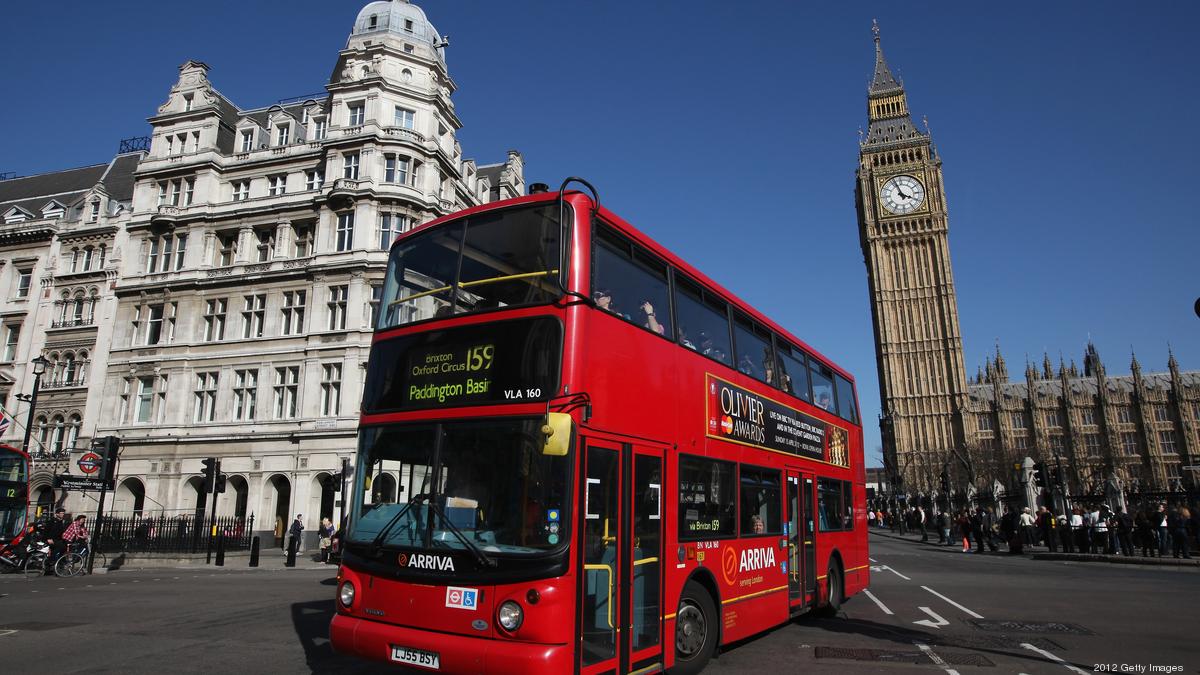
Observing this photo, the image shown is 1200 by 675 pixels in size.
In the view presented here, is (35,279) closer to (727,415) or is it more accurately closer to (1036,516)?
(727,415)

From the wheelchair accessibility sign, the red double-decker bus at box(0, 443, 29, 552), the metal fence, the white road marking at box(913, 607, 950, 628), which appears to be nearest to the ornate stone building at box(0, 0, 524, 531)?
the metal fence

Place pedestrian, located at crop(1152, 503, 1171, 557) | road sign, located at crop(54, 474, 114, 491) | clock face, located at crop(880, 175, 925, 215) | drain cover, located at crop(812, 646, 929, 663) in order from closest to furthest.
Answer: drain cover, located at crop(812, 646, 929, 663) → road sign, located at crop(54, 474, 114, 491) → pedestrian, located at crop(1152, 503, 1171, 557) → clock face, located at crop(880, 175, 925, 215)

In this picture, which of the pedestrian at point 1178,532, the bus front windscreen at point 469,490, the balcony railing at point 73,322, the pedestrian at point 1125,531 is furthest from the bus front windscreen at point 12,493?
the pedestrian at point 1178,532

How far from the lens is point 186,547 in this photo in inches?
960

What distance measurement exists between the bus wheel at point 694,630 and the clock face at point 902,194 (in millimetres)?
103615

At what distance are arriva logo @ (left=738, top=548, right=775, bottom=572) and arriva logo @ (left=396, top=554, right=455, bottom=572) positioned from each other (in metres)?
4.12

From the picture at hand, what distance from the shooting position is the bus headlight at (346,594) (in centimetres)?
616

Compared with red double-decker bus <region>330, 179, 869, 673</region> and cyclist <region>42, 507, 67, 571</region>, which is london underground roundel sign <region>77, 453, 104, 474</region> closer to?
cyclist <region>42, 507, 67, 571</region>

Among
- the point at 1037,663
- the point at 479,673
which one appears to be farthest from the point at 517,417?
the point at 1037,663

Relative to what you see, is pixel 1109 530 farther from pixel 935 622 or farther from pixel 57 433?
pixel 57 433

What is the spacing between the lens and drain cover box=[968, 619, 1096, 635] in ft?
32.9

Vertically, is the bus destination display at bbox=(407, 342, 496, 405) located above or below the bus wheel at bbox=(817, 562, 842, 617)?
above

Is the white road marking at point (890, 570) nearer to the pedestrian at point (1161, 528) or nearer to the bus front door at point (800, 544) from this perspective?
the bus front door at point (800, 544)

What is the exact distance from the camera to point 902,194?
10050cm
